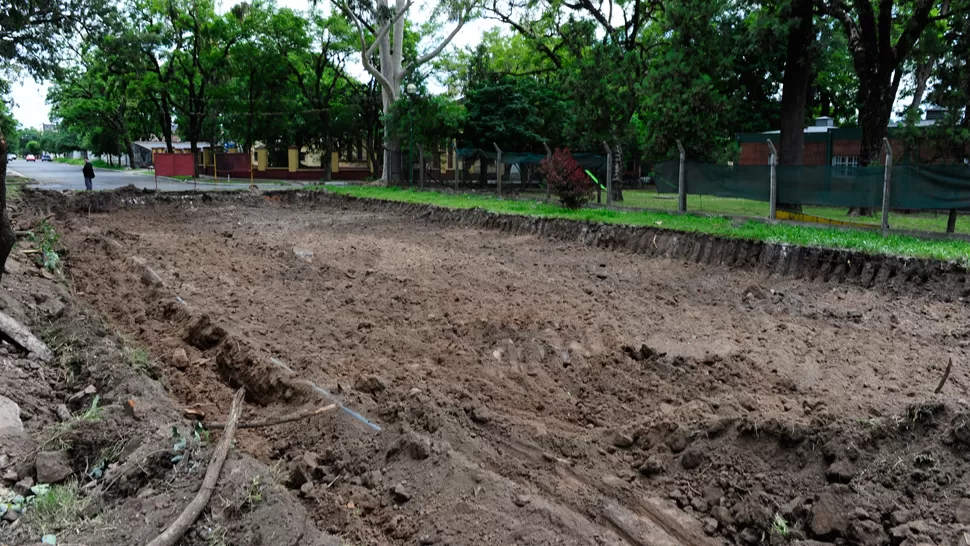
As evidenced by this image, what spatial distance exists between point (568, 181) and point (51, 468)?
1578cm

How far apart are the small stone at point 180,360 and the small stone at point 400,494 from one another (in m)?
3.72

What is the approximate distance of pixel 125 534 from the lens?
384 centimetres

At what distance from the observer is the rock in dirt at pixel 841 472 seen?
464 cm

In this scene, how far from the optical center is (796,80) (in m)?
19.6

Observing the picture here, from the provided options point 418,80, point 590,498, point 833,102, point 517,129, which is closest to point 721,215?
point 590,498

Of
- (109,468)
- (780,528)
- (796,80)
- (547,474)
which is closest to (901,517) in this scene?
(780,528)

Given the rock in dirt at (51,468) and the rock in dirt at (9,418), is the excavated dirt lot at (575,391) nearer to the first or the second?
the rock in dirt at (51,468)

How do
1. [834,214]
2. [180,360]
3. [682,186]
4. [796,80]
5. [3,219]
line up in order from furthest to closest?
1. [796,80]
2. [682,186]
3. [834,214]
4. [180,360]
5. [3,219]

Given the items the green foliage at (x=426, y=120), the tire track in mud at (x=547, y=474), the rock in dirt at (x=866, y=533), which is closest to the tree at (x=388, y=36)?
the green foliage at (x=426, y=120)

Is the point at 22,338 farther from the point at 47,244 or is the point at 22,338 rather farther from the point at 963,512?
the point at 963,512

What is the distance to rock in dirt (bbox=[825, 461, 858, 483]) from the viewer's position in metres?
4.64

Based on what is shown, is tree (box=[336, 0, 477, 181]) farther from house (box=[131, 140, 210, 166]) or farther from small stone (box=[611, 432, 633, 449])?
house (box=[131, 140, 210, 166])

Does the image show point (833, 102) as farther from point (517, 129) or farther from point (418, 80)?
point (418, 80)

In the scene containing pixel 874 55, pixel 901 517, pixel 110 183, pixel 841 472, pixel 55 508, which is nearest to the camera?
pixel 55 508
